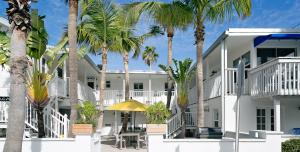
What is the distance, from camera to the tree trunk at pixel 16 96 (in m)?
7.51

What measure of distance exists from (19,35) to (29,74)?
717cm

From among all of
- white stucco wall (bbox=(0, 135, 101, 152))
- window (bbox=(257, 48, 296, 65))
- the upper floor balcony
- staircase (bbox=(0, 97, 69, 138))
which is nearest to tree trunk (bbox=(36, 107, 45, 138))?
staircase (bbox=(0, 97, 69, 138))

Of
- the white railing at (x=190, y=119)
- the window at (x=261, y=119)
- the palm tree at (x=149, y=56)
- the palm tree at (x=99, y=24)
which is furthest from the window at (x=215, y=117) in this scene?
the palm tree at (x=149, y=56)

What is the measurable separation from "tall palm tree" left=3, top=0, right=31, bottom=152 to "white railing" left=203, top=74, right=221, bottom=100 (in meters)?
12.1

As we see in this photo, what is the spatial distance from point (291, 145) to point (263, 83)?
3.58m

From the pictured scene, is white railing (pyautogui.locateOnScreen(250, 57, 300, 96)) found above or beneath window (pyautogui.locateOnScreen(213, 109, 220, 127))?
above

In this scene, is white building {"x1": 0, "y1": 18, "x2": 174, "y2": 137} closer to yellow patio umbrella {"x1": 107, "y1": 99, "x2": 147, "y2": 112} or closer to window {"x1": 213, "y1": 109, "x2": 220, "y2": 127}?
yellow patio umbrella {"x1": 107, "y1": 99, "x2": 147, "y2": 112}

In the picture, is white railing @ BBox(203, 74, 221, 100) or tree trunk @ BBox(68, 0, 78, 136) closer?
tree trunk @ BBox(68, 0, 78, 136)

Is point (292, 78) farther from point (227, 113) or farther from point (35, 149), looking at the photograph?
point (35, 149)

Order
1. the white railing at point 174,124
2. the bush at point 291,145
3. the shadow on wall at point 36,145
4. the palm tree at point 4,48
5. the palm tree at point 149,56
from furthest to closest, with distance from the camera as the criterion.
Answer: the palm tree at point 149,56
the white railing at point 174,124
the palm tree at point 4,48
the bush at point 291,145
the shadow on wall at point 36,145

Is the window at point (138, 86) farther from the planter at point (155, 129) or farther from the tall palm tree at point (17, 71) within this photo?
the tall palm tree at point (17, 71)

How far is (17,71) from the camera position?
788cm

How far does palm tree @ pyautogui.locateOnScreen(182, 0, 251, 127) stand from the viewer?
1468cm

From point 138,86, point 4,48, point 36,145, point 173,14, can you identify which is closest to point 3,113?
point 4,48
